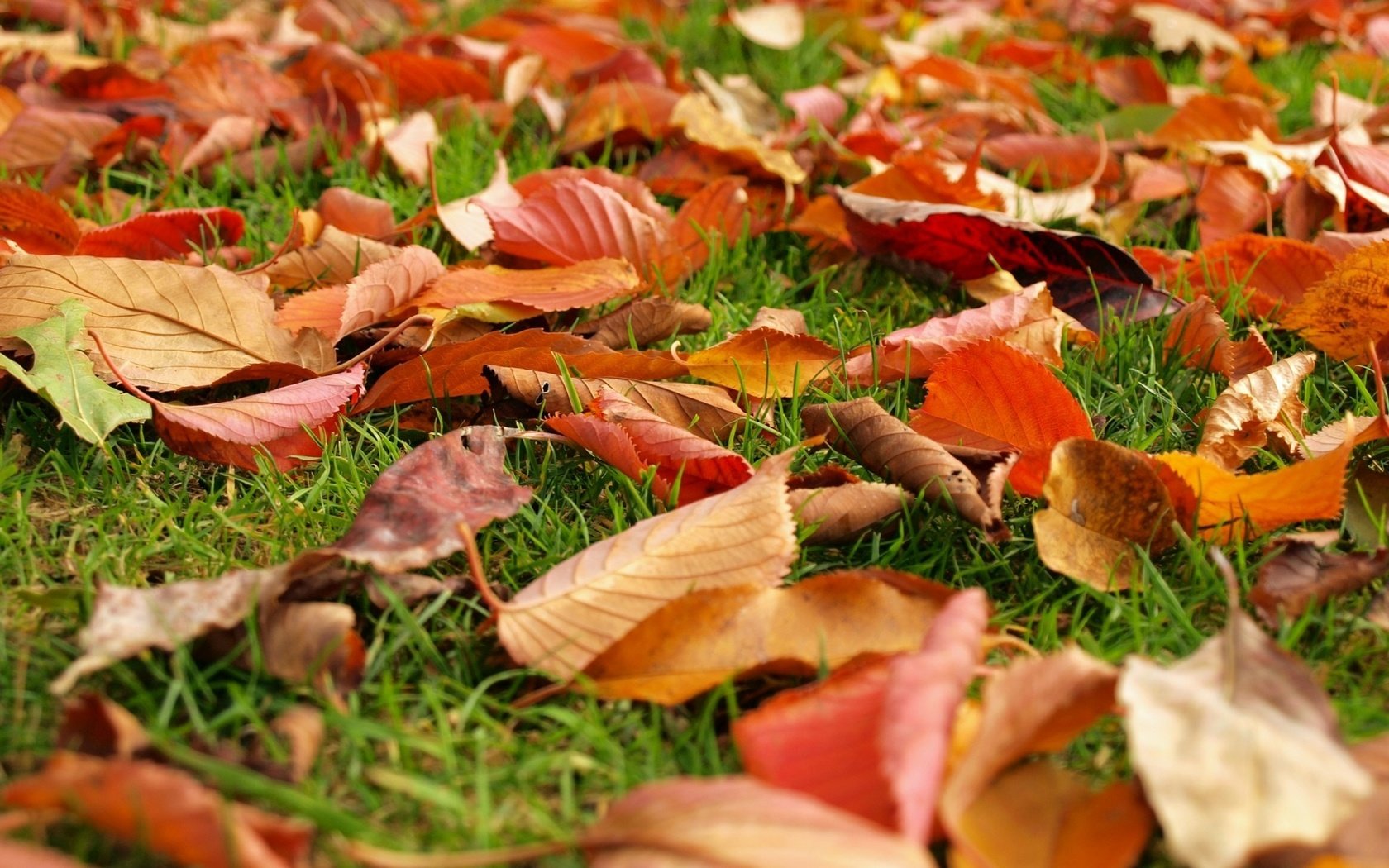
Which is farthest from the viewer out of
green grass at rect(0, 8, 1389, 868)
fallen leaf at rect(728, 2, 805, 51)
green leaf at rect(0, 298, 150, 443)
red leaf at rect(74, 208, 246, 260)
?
fallen leaf at rect(728, 2, 805, 51)

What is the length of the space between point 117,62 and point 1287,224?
1.97 m

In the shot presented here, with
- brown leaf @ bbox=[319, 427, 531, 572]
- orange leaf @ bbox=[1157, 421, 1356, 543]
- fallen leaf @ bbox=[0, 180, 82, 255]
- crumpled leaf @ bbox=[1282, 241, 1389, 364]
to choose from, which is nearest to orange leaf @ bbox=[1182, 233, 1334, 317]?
crumpled leaf @ bbox=[1282, 241, 1389, 364]

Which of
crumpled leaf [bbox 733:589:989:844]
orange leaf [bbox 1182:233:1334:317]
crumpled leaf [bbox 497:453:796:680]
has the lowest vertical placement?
orange leaf [bbox 1182:233:1334:317]

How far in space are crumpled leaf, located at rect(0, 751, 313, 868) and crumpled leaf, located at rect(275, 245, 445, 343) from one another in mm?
724

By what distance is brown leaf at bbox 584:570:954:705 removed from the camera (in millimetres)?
1004

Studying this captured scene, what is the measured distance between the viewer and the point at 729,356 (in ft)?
Result: 4.78

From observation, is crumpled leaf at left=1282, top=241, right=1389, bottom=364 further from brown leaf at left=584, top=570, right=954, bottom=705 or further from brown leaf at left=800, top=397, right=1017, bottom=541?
brown leaf at left=584, top=570, right=954, bottom=705

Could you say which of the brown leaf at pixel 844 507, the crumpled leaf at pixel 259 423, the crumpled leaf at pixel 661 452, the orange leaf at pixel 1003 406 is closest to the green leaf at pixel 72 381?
the crumpled leaf at pixel 259 423

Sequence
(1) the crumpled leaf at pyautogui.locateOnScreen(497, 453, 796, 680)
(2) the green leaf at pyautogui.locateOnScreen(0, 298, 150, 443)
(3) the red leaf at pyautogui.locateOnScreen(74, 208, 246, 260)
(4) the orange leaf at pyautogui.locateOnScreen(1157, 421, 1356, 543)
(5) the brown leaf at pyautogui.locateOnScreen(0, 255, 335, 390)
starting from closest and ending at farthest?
1. (1) the crumpled leaf at pyautogui.locateOnScreen(497, 453, 796, 680)
2. (4) the orange leaf at pyautogui.locateOnScreen(1157, 421, 1356, 543)
3. (2) the green leaf at pyautogui.locateOnScreen(0, 298, 150, 443)
4. (5) the brown leaf at pyautogui.locateOnScreen(0, 255, 335, 390)
5. (3) the red leaf at pyautogui.locateOnScreen(74, 208, 246, 260)

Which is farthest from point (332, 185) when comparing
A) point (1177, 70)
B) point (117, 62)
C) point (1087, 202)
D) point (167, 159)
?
point (1177, 70)

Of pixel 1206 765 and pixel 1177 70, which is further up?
pixel 1206 765

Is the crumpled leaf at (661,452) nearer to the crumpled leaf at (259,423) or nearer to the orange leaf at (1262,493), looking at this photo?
the crumpled leaf at (259,423)

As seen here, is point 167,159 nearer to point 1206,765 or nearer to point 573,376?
point 573,376

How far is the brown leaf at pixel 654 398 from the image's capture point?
138 cm
